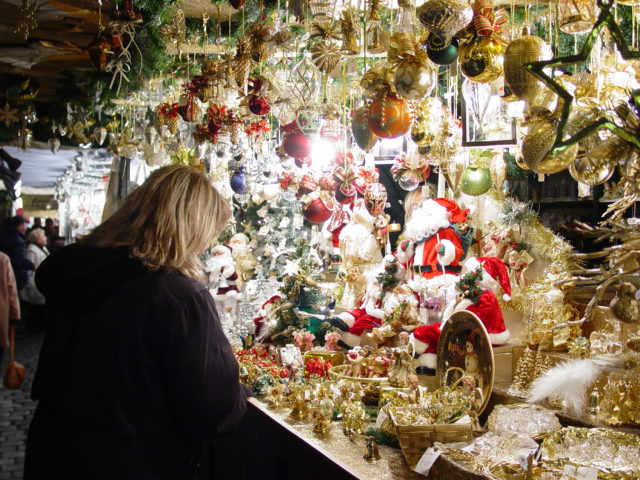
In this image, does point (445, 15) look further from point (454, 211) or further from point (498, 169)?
point (454, 211)

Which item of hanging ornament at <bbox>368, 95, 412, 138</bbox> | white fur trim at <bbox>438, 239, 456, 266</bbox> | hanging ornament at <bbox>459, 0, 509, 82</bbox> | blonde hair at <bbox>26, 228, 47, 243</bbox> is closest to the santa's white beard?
white fur trim at <bbox>438, 239, 456, 266</bbox>

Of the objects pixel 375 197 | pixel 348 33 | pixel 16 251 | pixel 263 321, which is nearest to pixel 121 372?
pixel 348 33

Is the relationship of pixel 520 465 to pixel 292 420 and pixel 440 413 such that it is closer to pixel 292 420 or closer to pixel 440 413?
pixel 440 413

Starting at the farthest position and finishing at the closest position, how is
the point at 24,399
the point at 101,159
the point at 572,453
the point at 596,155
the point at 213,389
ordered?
the point at 101,159 → the point at 24,399 → the point at 572,453 → the point at 213,389 → the point at 596,155

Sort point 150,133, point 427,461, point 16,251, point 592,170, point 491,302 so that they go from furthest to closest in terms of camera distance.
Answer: point 16,251 < point 150,133 < point 491,302 < point 427,461 < point 592,170

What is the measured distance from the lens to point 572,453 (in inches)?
89.2

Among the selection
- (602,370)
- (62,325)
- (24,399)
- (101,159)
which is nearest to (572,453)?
(602,370)

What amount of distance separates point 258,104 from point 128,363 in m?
2.01

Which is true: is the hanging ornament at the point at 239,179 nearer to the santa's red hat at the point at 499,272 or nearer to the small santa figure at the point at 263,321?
the small santa figure at the point at 263,321

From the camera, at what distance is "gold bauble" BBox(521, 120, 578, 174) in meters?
2.00

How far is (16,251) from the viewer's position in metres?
8.59

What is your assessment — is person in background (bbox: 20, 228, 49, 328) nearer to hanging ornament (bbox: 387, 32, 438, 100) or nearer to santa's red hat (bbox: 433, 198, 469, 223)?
santa's red hat (bbox: 433, 198, 469, 223)

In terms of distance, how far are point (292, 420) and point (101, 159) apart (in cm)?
855

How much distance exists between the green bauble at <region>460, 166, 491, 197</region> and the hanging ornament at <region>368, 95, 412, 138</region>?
42.6 inches
